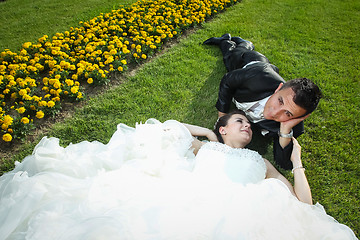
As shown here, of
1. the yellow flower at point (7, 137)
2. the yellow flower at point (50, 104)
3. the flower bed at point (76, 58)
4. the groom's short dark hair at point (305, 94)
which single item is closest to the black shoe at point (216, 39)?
the flower bed at point (76, 58)

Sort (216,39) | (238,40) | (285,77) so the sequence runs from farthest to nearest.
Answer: (216,39) → (238,40) → (285,77)

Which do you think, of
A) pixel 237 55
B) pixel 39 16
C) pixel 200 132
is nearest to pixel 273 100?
pixel 200 132

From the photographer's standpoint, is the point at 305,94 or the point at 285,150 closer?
the point at 305,94

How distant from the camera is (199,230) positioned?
1854mm

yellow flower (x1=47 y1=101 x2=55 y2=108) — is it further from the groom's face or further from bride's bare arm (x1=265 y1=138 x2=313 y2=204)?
bride's bare arm (x1=265 y1=138 x2=313 y2=204)

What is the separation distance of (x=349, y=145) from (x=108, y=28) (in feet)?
16.7

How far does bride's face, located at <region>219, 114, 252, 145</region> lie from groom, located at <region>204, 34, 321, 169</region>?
291 mm

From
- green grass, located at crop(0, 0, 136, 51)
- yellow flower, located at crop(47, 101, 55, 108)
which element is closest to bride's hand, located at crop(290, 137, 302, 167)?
yellow flower, located at crop(47, 101, 55, 108)

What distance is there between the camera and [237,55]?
15.1 feet

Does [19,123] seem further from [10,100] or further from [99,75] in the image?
[99,75]

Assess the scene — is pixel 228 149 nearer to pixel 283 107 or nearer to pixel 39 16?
pixel 283 107

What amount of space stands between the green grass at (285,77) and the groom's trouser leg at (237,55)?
0.24m

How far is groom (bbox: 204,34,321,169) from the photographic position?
261 cm

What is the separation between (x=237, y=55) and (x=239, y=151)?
242cm
